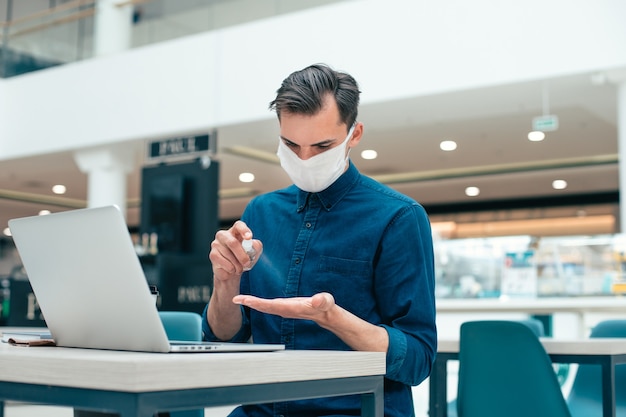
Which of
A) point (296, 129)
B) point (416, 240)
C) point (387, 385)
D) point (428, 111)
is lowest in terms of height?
point (387, 385)

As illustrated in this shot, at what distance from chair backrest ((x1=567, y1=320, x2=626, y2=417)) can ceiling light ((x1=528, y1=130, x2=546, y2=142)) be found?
7.23 meters

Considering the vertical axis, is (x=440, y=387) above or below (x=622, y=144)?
below

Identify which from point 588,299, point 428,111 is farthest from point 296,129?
point 428,111

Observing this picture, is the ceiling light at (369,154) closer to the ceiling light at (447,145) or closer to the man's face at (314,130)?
the ceiling light at (447,145)

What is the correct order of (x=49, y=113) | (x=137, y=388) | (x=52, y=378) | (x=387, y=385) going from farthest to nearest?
(x=49, y=113) → (x=387, y=385) → (x=52, y=378) → (x=137, y=388)

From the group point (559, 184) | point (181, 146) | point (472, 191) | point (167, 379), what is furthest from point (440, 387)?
point (472, 191)

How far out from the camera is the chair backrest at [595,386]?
2801 millimetres

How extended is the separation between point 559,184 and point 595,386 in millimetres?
10989

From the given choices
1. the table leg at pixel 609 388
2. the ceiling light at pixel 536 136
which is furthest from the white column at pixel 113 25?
the table leg at pixel 609 388

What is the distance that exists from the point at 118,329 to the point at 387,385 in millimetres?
498

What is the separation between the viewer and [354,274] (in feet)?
4.90

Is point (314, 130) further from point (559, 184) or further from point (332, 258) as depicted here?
point (559, 184)

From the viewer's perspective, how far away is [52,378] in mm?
969

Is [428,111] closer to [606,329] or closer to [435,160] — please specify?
[435,160]
